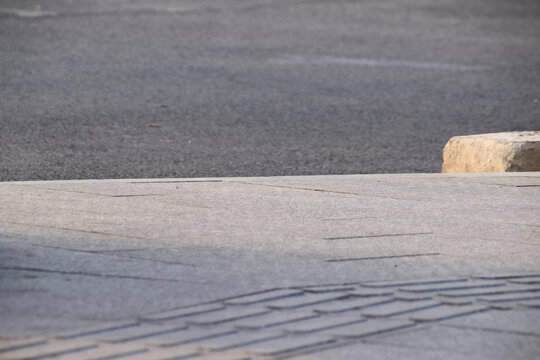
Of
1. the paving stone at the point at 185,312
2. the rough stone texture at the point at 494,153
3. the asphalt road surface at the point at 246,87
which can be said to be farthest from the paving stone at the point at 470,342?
the asphalt road surface at the point at 246,87

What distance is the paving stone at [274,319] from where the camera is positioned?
8.35ft

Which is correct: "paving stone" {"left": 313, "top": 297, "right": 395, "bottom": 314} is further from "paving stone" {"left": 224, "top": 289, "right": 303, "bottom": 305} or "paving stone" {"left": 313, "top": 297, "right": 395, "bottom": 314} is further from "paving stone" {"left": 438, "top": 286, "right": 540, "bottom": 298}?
"paving stone" {"left": 438, "top": 286, "right": 540, "bottom": 298}

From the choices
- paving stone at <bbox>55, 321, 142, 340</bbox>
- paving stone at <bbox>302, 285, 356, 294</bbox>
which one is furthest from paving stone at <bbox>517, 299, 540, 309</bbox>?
paving stone at <bbox>55, 321, 142, 340</bbox>

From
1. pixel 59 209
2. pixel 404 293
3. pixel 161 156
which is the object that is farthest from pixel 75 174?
pixel 404 293

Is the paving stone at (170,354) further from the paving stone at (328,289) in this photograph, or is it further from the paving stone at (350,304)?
the paving stone at (328,289)

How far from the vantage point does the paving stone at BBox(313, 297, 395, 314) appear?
269cm

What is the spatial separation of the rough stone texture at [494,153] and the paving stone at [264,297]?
2.49m

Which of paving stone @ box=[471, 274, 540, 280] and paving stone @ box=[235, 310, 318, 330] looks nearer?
paving stone @ box=[235, 310, 318, 330]

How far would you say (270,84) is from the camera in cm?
785

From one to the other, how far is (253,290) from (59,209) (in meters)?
1.29

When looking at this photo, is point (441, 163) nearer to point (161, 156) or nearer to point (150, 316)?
point (161, 156)

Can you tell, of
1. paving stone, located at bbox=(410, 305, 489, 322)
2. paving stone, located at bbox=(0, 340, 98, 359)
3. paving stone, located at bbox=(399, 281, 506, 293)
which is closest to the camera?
paving stone, located at bbox=(0, 340, 98, 359)

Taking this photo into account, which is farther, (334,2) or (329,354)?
(334,2)

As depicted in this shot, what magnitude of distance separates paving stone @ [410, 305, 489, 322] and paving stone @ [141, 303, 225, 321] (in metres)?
0.61
